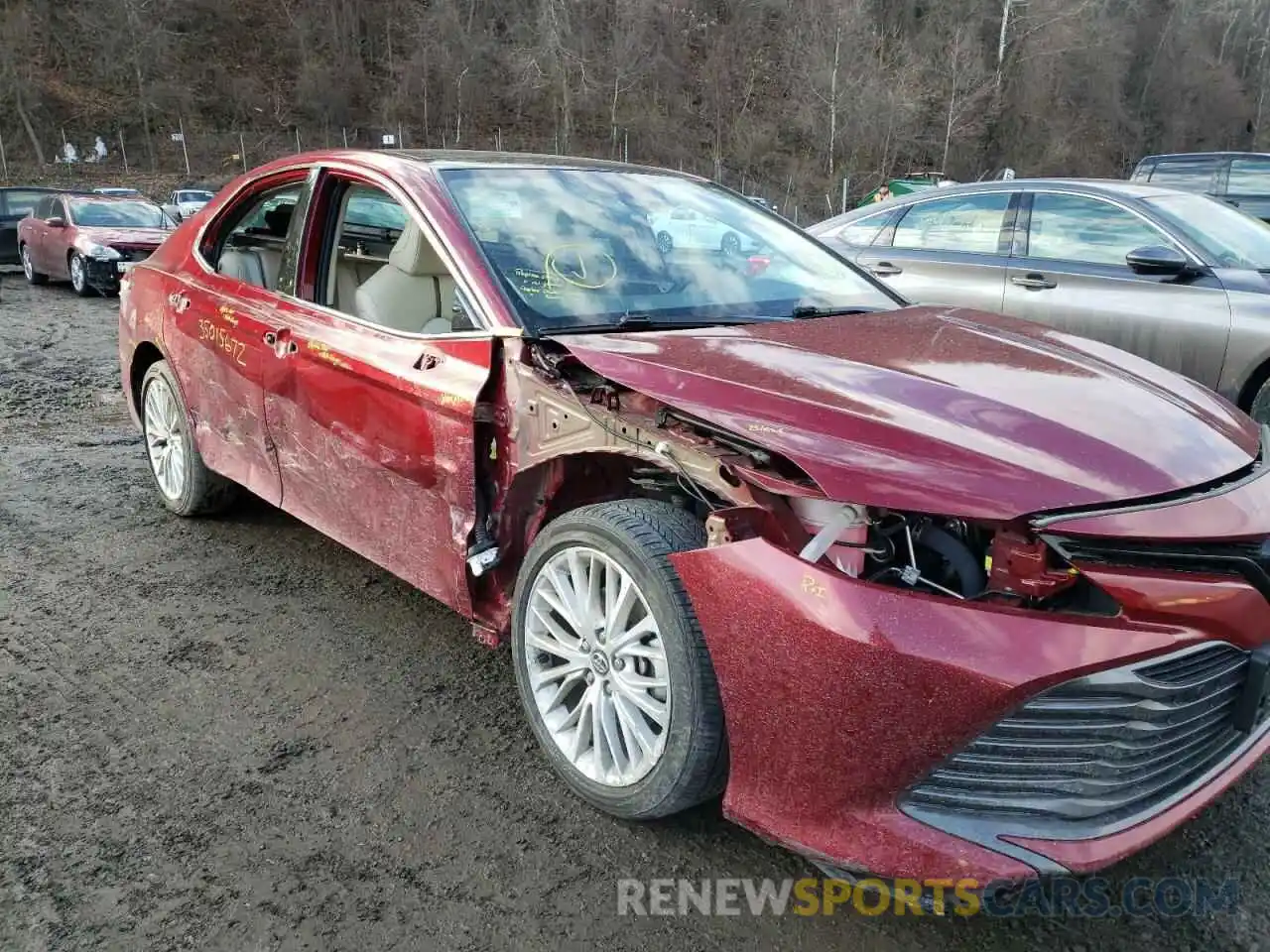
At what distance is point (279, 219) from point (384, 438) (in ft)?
5.04

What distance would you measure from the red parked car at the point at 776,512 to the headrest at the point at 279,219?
28cm

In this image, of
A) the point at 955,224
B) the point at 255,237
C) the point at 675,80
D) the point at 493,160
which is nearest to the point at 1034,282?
the point at 955,224

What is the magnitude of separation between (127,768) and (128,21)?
5425cm

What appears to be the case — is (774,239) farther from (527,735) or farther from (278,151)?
(278,151)

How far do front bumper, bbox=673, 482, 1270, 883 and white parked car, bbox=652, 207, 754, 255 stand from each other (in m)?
1.59

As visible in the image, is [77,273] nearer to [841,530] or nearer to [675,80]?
[841,530]

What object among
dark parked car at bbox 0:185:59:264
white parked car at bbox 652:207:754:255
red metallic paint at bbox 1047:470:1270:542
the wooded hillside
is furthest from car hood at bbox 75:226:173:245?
the wooded hillside

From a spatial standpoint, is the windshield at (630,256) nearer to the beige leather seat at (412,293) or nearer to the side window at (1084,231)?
the beige leather seat at (412,293)

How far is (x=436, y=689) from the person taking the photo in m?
2.96

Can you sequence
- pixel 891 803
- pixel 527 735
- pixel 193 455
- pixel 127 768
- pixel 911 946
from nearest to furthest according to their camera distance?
pixel 891 803 → pixel 911 946 → pixel 127 768 → pixel 527 735 → pixel 193 455

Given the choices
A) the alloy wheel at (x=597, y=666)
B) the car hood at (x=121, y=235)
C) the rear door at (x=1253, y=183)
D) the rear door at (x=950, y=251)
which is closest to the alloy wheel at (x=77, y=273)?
the car hood at (x=121, y=235)

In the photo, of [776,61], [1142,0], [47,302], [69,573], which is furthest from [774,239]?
[1142,0]

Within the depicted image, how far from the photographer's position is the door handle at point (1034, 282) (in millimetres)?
5566

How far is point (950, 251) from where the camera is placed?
612cm
